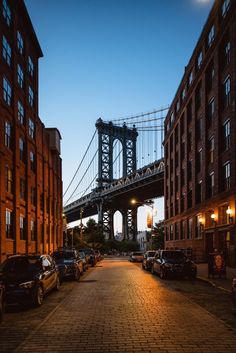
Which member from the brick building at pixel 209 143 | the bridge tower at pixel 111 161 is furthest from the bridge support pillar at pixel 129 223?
the brick building at pixel 209 143

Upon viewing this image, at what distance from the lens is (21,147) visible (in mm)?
38625

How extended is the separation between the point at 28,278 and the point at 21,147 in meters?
25.8

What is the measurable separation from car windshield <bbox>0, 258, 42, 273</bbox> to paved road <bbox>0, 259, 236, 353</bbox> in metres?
1.60

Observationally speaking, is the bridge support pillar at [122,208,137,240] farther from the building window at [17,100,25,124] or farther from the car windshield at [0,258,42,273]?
the car windshield at [0,258,42,273]

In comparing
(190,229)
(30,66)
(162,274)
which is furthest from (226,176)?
(30,66)

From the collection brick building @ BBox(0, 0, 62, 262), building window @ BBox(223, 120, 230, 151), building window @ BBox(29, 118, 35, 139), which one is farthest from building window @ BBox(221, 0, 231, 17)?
building window @ BBox(29, 118, 35, 139)

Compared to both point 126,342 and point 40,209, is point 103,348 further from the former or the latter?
point 40,209

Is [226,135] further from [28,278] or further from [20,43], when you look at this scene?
[28,278]

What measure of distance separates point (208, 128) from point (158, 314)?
3309 centimetres

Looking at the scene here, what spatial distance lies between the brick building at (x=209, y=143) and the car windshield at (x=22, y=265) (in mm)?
18929

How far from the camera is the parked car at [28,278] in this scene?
528 inches

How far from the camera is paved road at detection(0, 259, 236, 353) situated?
8.12m

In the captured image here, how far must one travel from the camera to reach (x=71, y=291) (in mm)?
18391

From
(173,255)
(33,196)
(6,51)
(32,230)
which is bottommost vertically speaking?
(173,255)
